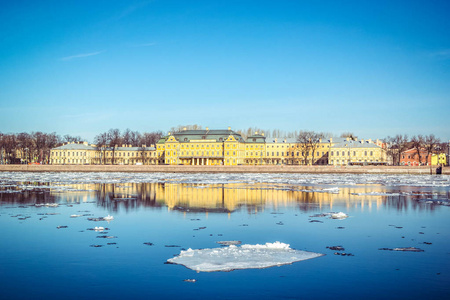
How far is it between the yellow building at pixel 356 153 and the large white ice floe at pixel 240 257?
323ft

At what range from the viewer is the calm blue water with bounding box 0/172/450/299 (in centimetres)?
936

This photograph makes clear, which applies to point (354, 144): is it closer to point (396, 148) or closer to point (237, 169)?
point (396, 148)

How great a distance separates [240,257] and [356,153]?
105133 mm

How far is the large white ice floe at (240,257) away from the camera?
1081cm

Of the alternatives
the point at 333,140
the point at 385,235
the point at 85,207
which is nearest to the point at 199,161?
the point at 333,140

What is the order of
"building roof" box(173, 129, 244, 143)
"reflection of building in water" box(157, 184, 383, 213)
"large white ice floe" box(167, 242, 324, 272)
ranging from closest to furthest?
"large white ice floe" box(167, 242, 324, 272) → "reflection of building in water" box(157, 184, 383, 213) → "building roof" box(173, 129, 244, 143)

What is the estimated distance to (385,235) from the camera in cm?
1512

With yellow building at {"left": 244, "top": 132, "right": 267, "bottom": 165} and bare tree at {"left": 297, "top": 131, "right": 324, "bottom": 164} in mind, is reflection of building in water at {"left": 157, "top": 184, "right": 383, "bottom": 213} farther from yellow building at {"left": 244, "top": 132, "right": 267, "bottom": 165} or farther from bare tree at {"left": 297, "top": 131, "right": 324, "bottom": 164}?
yellow building at {"left": 244, "top": 132, "right": 267, "bottom": 165}

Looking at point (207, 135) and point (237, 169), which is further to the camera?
point (207, 135)

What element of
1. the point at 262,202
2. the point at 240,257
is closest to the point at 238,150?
the point at 262,202

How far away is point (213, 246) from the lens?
13.0 meters

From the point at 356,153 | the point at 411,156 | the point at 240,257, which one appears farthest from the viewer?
the point at 411,156

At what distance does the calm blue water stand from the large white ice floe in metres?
0.26

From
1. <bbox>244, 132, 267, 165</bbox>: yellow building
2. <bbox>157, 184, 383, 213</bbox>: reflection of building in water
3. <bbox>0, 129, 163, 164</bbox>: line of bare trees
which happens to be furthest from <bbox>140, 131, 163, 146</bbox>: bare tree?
<bbox>157, 184, 383, 213</bbox>: reflection of building in water
